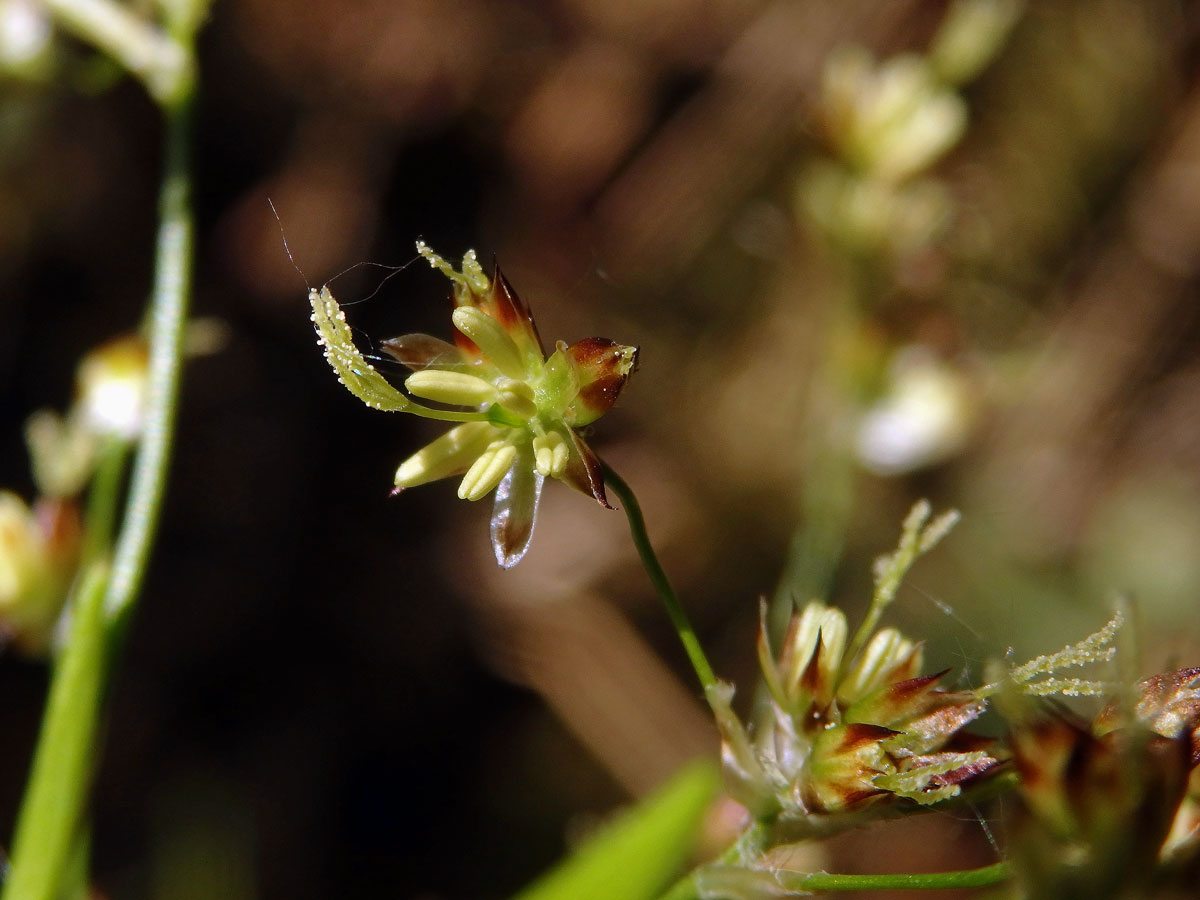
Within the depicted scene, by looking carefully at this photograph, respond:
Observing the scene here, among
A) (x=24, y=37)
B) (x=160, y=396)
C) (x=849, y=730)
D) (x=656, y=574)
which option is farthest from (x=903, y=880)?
(x=24, y=37)

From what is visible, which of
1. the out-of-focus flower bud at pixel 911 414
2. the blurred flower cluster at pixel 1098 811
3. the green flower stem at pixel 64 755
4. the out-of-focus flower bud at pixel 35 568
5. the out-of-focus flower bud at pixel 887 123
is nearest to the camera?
the blurred flower cluster at pixel 1098 811

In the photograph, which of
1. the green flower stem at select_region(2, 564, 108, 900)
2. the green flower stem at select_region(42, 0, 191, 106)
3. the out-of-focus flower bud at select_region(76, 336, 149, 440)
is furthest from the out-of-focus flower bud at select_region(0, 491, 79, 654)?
the green flower stem at select_region(42, 0, 191, 106)

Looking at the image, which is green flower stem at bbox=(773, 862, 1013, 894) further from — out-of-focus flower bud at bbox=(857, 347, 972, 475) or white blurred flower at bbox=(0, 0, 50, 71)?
white blurred flower at bbox=(0, 0, 50, 71)

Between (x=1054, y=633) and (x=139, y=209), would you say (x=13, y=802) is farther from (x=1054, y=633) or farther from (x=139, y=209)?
(x=1054, y=633)

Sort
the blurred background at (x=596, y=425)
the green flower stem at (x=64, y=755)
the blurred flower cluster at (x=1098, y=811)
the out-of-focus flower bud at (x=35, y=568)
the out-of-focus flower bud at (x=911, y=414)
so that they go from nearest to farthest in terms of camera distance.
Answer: the blurred flower cluster at (x=1098, y=811) → the green flower stem at (x=64, y=755) → the out-of-focus flower bud at (x=35, y=568) → the out-of-focus flower bud at (x=911, y=414) → the blurred background at (x=596, y=425)

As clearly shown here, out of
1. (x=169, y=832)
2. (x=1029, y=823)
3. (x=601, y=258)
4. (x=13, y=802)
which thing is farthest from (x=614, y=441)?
(x=1029, y=823)

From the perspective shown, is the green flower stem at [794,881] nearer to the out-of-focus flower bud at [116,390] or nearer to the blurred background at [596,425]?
the out-of-focus flower bud at [116,390]

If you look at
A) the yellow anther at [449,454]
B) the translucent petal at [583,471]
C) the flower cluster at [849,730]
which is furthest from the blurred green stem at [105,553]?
the flower cluster at [849,730]
